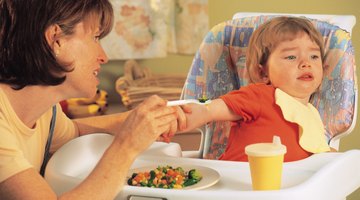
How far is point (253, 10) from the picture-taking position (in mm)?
3064

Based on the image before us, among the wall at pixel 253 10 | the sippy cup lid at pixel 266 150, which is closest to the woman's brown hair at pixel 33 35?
the sippy cup lid at pixel 266 150

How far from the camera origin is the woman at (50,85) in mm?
1235

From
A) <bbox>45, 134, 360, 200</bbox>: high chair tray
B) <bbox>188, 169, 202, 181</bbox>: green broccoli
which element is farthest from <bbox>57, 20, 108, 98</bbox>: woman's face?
<bbox>188, 169, 202, 181</bbox>: green broccoli

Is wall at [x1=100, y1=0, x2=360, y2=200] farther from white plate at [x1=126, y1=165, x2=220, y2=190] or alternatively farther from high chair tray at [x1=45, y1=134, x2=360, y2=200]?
white plate at [x1=126, y1=165, x2=220, y2=190]

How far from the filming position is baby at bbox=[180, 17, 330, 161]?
4.96 feet

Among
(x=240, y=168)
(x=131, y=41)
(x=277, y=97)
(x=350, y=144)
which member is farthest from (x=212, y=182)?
(x=131, y=41)

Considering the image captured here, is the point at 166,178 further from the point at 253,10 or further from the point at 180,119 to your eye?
the point at 253,10

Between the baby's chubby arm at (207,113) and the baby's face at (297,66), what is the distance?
0.46 ft

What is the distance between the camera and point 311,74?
157 centimetres

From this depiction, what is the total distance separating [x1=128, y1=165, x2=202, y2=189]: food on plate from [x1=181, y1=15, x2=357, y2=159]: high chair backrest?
46 cm

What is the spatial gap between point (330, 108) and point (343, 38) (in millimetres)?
165

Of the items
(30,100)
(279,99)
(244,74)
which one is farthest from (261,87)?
(30,100)

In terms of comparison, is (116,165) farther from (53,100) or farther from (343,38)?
(343,38)

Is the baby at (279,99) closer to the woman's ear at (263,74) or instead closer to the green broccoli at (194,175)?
the woman's ear at (263,74)
